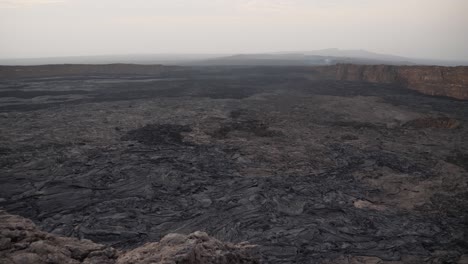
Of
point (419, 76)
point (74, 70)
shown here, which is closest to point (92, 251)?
point (419, 76)

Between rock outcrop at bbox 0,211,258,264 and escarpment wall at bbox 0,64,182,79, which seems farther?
escarpment wall at bbox 0,64,182,79

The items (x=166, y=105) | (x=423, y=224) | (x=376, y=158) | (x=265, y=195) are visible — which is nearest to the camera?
(x=423, y=224)

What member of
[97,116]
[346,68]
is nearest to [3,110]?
[97,116]

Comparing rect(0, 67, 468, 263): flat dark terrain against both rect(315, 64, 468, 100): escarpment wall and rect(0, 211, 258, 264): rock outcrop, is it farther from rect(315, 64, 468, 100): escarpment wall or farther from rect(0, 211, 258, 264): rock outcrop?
rect(315, 64, 468, 100): escarpment wall

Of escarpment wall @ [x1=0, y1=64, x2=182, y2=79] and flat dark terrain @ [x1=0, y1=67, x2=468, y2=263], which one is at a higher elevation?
escarpment wall @ [x1=0, y1=64, x2=182, y2=79]

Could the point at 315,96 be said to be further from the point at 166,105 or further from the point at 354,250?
the point at 354,250

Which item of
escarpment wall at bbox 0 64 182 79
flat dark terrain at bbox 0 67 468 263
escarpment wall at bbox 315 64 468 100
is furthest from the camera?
escarpment wall at bbox 0 64 182 79

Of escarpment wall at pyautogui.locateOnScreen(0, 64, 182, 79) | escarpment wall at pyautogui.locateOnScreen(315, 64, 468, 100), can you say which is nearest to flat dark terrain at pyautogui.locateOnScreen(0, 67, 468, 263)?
escarpment wall at pyautogui.locateOnScreen(315, 64, 468, 100)
